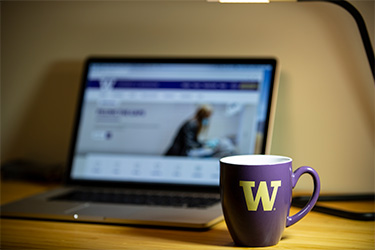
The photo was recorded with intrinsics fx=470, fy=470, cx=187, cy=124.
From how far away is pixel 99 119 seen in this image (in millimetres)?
1003

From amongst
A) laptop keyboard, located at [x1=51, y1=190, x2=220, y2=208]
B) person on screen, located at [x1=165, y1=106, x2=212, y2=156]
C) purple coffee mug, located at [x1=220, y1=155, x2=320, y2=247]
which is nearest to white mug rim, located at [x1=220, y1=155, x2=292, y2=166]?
purple coffee mug, located at [x1=220, y1=155, x2=320, y2=247]

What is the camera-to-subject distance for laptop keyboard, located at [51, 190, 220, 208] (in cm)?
82

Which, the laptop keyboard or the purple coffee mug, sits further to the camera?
the laptop keyboard

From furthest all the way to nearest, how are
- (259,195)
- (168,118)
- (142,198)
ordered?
(168,118) < (142,198) < (259,195)

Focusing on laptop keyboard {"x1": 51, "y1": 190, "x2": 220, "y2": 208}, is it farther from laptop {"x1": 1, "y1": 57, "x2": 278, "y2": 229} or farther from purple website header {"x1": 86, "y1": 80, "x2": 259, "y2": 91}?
purple website header {"x1": 86, "y1": 80, "x2": 259, "y2": 91}

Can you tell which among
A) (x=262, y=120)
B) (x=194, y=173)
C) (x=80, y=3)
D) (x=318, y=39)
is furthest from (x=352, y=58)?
(x=80, y=3)

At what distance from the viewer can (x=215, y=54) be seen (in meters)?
1.03

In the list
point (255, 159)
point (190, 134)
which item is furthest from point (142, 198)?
point (255, 159)

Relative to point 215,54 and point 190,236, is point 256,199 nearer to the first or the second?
point 190,236

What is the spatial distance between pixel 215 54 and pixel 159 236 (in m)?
0.50

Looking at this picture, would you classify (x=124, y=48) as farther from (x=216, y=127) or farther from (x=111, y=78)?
(x=216, y=127)

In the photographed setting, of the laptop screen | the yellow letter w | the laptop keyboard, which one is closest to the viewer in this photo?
the yellow letter w

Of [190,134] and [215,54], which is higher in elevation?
[215,54]

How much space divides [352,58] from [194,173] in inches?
15.3
